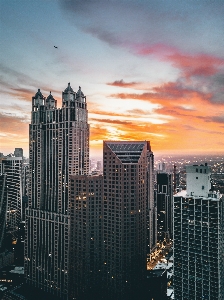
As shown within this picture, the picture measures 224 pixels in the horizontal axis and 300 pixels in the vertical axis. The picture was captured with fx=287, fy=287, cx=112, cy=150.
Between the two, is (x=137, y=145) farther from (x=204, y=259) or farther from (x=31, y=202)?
(x=31, y=202)

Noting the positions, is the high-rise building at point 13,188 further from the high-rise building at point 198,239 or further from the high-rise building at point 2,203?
the high-rise building at point 198,239

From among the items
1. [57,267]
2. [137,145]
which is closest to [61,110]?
[137,145]

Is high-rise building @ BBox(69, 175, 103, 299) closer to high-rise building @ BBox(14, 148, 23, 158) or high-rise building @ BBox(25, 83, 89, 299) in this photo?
high-rise building @ BBox(25, 83, 89, 299)

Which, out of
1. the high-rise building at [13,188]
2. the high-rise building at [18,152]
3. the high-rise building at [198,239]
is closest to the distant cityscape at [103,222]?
the high-rise building at [198,239]

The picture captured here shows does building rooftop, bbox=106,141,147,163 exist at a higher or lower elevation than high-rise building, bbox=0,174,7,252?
higher

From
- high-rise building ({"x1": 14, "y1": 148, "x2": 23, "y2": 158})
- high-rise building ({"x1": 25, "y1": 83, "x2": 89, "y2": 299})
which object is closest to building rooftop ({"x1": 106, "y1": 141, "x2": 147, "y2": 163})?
high-rise building ({"x1": 25, "y1": 83, "x2": 89, "y2": 299})

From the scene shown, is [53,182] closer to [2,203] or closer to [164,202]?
[2,203]
